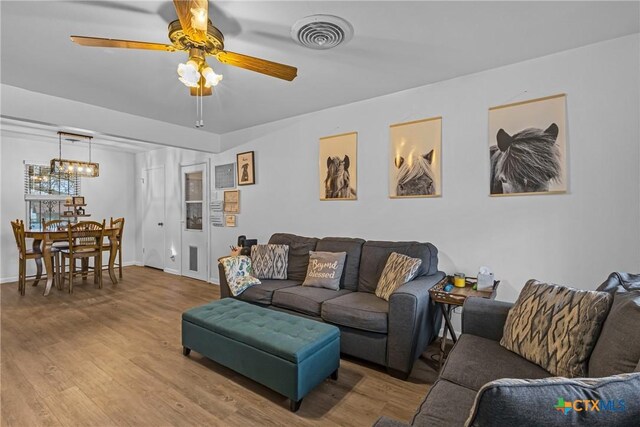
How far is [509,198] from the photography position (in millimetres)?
2609

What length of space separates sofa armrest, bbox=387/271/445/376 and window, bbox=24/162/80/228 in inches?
257

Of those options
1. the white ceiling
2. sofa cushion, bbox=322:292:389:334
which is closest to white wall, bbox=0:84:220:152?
the white ceiling

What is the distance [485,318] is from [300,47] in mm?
2275

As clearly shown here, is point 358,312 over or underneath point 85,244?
underneath

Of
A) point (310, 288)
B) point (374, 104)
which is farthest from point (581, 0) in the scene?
point (310, 288)

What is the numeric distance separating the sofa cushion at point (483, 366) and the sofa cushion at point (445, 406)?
70 mm

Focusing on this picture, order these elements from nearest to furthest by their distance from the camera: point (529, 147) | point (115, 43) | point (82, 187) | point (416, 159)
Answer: point (115, 43), point (529, 147), point (416, 159), point (82, 187)

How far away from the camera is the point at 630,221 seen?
7.11 ft

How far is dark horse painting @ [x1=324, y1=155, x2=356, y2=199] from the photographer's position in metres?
3.54

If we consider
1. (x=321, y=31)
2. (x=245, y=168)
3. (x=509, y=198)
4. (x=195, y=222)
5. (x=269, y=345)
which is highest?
(x=321, y=31)

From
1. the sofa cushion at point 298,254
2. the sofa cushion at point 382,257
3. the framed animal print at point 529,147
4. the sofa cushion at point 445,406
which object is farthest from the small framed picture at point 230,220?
the sofa cushion at point 445,406

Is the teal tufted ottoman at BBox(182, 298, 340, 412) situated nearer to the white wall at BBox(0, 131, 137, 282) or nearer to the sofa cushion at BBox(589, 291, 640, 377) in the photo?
the sofa cushion at BBox(589, 291, 640, 377)

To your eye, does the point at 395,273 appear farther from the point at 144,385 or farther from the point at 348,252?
the point at 144,385

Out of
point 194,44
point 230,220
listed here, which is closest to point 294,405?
point 194,44
